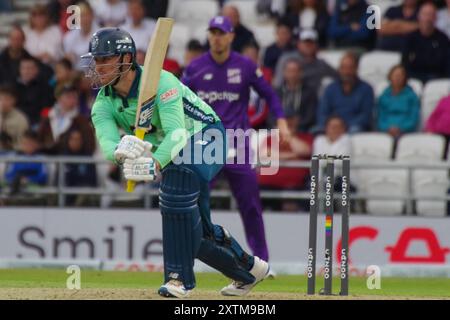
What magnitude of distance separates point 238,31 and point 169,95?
789 centimetres

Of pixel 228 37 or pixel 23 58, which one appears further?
pixel 23 58

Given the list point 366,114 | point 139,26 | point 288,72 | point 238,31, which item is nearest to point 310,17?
point 238,31

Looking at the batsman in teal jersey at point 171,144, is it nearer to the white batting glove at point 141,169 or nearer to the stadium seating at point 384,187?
the white batting glove at point 141,169

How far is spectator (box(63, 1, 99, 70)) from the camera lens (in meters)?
17.3

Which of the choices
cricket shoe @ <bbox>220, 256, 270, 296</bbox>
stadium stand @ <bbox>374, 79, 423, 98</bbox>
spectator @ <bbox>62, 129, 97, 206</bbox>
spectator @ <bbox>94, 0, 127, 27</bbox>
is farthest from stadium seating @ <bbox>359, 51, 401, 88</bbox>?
cricket shoe @ <bbox>220, 256, 270, 296</bbox>

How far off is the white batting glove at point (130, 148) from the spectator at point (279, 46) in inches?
320

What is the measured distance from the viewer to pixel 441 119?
15445 mm

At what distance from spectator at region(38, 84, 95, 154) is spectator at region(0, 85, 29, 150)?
0.92 ft

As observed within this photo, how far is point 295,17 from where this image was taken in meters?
17.3
